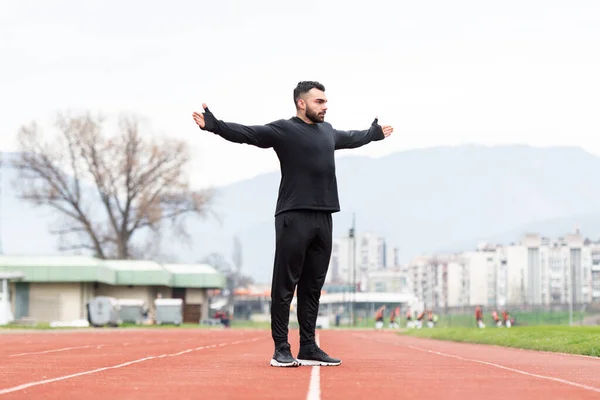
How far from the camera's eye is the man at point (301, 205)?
11.5m

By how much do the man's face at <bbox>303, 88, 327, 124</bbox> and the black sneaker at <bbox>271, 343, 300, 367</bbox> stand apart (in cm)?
216

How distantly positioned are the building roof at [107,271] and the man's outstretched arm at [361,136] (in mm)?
66599

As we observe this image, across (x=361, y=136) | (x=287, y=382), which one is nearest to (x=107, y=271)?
(x=361, y=136)

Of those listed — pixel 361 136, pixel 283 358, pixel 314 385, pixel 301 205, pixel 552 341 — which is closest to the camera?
pixel 314 385

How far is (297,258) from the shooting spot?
11.5m

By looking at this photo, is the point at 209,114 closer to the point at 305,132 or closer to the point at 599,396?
the point at 305,132

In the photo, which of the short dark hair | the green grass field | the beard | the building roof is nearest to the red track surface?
the beard

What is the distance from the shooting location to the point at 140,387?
8.45m

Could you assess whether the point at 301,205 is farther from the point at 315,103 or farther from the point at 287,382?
the point at 287,382

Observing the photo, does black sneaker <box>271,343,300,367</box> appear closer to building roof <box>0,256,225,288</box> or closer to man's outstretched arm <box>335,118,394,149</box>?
man's outstretched arm <box>335,118,394,149</box>

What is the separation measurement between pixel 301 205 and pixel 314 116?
0.93m

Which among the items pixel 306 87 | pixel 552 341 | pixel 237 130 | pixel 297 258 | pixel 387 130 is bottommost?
pixel 552 341

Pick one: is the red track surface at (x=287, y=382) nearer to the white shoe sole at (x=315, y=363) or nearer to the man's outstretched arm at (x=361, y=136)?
the white shoe sole at (x=315, y=363)

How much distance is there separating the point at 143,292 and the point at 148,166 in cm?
896
